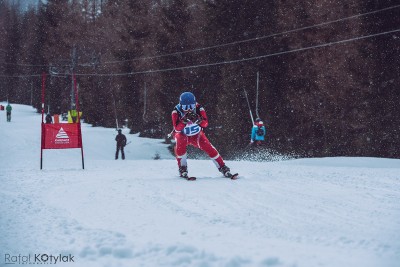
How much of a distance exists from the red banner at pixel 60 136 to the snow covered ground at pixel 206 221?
108 inches

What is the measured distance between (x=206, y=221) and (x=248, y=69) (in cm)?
2474

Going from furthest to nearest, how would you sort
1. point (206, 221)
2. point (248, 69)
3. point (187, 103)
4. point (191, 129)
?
point (248, 69) < point (187, 103) < point (191, 129) < point (206, 221)

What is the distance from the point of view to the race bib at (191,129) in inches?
356

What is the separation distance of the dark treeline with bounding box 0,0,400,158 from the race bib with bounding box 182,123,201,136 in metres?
15.7

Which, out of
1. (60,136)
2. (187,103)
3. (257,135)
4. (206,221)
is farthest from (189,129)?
(257,135)

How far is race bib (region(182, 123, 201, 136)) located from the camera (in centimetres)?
903

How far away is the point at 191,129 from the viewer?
9031mm

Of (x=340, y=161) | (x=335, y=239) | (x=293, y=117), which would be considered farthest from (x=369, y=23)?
(x=335, y=239)

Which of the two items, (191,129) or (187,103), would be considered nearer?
(191,129)

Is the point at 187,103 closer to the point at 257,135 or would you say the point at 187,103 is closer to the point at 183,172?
the point at 183,172

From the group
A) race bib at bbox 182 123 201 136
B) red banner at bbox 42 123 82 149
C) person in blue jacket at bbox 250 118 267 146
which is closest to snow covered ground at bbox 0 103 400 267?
race bib at bbox 182 123 201 136

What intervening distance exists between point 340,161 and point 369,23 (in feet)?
43.6

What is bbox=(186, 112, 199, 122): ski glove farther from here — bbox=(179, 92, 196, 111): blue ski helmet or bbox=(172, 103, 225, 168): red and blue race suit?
bbox=(179, 92, 196, 111): blue ski helmet

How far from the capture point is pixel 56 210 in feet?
17.5
